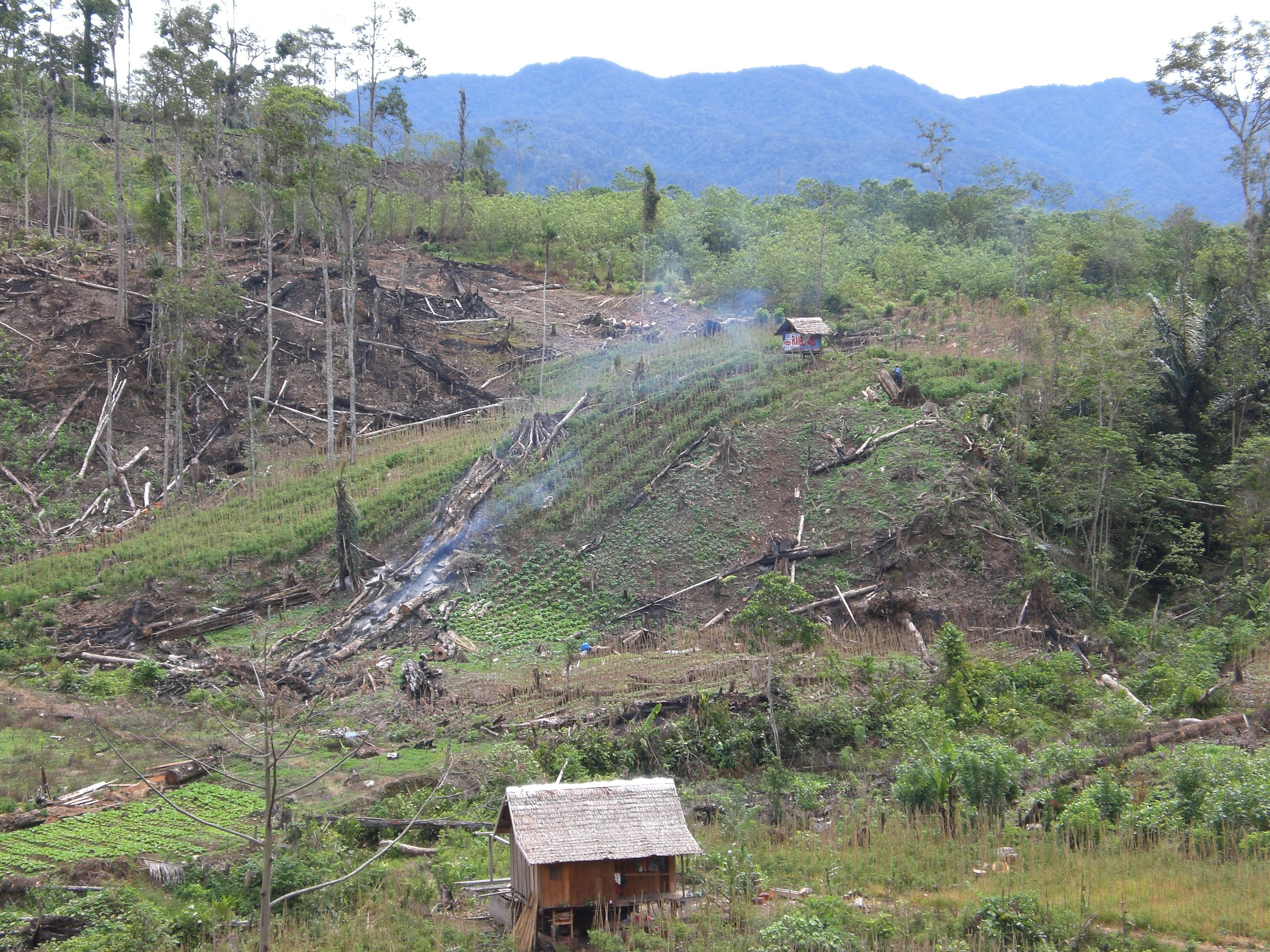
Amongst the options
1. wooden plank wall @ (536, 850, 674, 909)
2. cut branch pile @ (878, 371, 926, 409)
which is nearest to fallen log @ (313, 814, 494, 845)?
wooden plank wall @ (536, 850, 674, 909)

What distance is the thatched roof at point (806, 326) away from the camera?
1068 inches

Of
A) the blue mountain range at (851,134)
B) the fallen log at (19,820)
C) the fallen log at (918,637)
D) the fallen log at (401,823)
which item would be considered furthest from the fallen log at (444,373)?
the blue mountain range at (851,134)

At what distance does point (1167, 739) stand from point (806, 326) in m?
15.6

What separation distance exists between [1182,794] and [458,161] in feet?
177

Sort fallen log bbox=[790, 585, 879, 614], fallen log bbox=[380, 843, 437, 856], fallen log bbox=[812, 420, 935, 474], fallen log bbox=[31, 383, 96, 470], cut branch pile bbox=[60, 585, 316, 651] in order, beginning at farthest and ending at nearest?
fallen log bbox=[31, 383, 96, 470] → fallen log bbox=[812, 420, 935, 474] → cut branch pile bbox=[60, 585, 316, 651] → fallen log bbox=[790, 585, 879, 614] → fallen log bbox=[380, 843, 437, 856]

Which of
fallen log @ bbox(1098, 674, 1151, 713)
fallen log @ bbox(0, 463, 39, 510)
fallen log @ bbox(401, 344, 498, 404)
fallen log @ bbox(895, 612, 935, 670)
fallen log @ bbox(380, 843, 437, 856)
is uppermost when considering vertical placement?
fallen log @ bbox(401, 344, 498, 404)

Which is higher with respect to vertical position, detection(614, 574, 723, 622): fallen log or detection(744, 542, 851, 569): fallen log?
detection(744, 542, 851, 569): fallen log

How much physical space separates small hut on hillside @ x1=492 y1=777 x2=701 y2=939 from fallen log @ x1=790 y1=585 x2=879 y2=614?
912 centimetres

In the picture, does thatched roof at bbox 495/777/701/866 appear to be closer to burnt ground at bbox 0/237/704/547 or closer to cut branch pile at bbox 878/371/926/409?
cut branch pile at bbox 878/371/926/409

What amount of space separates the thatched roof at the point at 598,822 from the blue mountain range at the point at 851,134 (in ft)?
303

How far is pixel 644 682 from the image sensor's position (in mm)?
15867

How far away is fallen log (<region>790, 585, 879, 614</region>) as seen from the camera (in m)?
19.0

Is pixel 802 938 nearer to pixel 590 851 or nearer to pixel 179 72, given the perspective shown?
pixel 590 851

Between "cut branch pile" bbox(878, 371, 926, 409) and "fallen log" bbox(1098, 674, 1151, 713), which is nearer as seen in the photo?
"fallen log" bbox(1098, 674, 1151, 713)
